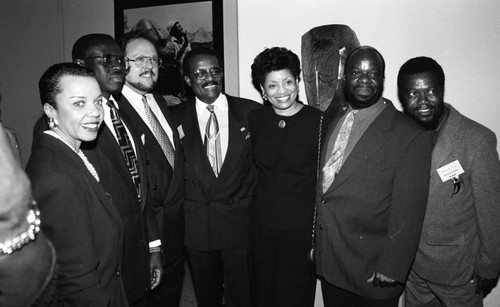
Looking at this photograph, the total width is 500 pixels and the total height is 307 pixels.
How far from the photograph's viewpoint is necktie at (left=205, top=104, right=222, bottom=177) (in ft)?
9.40

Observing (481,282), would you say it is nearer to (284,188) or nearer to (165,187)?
(284,188)

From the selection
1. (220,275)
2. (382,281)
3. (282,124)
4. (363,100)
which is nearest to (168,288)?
(220,275)

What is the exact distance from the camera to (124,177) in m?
2.13

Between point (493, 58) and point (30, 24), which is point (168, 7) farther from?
point (493, 58)

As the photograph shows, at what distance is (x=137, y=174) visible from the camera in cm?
231

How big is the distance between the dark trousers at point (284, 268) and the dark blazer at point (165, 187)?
54 centimetres

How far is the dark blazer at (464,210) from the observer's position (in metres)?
2.23

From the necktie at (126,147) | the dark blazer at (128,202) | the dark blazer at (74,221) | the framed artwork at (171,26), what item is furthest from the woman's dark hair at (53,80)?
the framed artwork at (171,26)

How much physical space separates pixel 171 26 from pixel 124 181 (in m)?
2.47

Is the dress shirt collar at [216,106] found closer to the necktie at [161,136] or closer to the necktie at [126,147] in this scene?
the necktie at [161,136]

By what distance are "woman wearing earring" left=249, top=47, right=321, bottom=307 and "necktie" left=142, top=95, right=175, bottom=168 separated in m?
0.58

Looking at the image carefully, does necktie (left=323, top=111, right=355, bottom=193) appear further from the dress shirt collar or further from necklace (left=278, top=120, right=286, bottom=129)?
the dress shirt collar

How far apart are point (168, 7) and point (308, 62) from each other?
169cm

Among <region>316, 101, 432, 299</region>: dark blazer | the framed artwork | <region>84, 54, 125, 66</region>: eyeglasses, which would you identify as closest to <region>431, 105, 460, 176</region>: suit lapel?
<region>316, 101, 432, 299</region>: dark blazer
